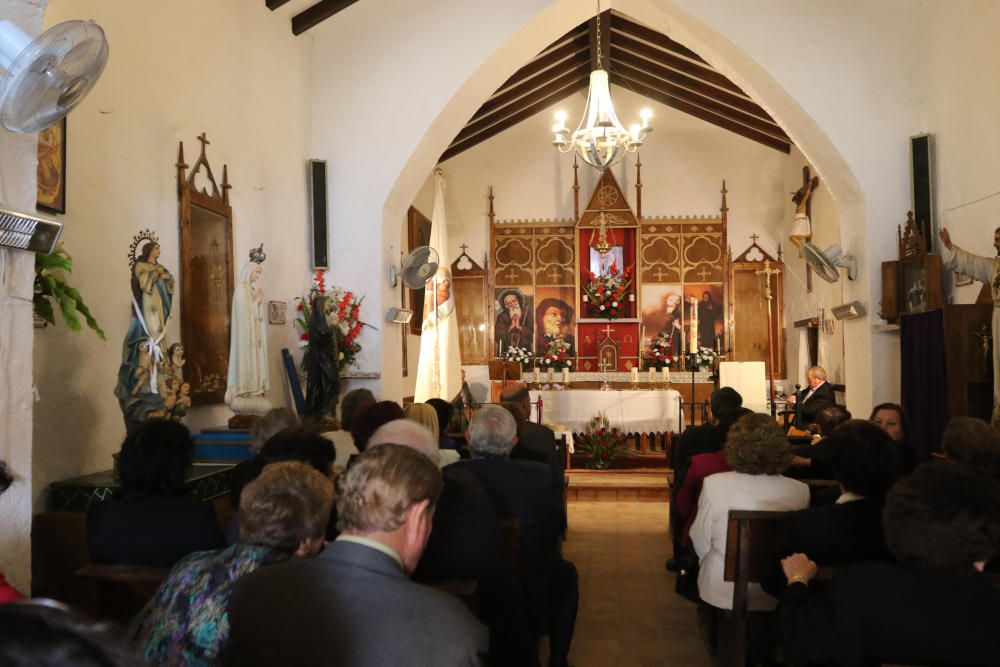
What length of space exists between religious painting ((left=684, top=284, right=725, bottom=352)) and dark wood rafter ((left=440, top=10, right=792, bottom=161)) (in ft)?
7.99

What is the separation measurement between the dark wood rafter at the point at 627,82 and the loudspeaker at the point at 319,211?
10.5 ft

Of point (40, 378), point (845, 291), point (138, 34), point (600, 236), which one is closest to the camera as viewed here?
point (40, 378)

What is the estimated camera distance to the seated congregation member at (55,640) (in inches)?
25.7

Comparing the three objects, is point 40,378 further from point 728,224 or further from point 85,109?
point 728,224

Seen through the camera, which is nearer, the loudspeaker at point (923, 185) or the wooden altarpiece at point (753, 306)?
the loudspeaker at point (923, 185)

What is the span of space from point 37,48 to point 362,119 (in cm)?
547

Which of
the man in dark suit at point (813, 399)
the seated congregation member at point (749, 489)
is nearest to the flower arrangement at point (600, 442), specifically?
the man in dark suit at point (813, 399)

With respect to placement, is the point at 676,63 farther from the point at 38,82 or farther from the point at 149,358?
the point at 38,82

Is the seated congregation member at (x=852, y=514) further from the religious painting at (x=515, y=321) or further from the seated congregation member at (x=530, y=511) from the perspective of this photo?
the religious painting at (x=515, y=321)

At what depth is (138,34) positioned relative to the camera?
5.23 meters

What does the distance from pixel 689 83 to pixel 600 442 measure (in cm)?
517

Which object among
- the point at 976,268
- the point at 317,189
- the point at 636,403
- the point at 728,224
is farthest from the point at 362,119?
the point at 728,224

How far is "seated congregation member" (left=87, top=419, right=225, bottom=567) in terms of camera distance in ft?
8.32

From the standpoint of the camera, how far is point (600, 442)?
960cm
